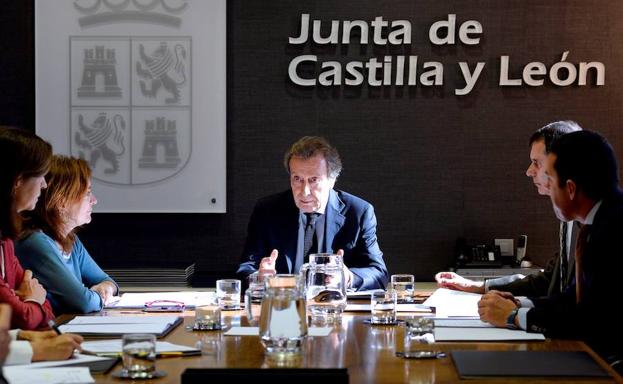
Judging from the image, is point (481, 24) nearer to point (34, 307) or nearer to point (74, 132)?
point (74, 132)

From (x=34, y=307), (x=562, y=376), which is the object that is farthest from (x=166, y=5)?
(x=562, y=376)

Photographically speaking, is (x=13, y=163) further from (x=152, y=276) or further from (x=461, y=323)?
(x=152, y=276)

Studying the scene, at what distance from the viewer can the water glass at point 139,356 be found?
2.38 m

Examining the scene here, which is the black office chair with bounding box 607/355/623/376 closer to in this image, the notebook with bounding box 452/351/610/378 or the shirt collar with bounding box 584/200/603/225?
the notebook with bounding box 452/351/610/378

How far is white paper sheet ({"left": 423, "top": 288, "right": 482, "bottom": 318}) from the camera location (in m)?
3.57

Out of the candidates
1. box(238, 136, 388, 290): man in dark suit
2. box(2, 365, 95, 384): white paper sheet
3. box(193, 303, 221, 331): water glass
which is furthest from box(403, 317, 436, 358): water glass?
box(238, 136, 388, 290): man in dark suit

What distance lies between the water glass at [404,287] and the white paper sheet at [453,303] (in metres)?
0.07

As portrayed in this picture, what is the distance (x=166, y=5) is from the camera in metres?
5.52

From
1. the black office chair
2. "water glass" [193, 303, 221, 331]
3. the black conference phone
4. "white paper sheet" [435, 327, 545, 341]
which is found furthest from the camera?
the black conference phone

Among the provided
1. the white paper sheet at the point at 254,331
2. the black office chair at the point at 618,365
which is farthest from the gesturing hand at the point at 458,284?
the black office chair at the point at 618,365

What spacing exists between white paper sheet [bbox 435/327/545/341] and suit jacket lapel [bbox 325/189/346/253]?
1685mm

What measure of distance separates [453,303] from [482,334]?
768 millimetres

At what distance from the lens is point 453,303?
12.3 ft

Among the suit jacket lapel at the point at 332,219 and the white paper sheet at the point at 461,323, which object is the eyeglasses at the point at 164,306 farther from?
the suit jacket lapel at the point at 332,219
